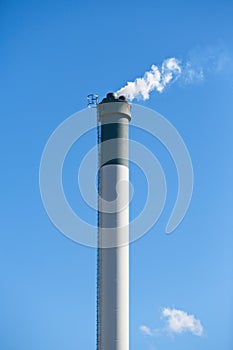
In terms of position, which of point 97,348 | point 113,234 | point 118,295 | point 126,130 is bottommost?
point 97,348

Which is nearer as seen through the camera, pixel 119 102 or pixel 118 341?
pixel 118 341

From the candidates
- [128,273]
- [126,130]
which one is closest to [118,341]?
[128,273]

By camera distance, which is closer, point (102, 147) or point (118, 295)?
point (118, 295)

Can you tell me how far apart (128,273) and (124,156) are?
378 inches

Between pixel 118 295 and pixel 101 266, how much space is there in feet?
8.97

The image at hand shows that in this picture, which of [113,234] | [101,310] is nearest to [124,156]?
[113,234]

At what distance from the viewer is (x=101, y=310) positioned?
146 feet

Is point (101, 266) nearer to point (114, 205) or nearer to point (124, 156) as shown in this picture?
point (114, 205)

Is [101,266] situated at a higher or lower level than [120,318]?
higher

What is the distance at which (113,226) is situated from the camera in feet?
151

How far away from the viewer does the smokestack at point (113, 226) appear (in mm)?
43938

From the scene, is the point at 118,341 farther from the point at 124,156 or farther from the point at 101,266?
the point at 124,156

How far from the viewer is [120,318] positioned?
43.9m

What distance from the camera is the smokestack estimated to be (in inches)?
1730
